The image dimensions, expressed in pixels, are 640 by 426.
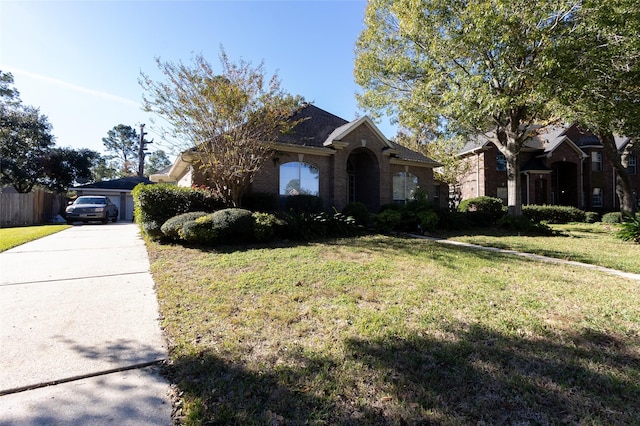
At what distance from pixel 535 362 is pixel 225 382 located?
9.07 feet

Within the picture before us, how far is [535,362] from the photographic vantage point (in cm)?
274

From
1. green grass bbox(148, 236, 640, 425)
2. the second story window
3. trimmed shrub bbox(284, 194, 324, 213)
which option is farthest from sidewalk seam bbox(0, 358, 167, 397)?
the second story window

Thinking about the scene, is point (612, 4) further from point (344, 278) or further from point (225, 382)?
point (225, 382)

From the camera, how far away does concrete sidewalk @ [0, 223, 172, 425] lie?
2.22 metres

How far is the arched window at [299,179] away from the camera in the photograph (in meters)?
13.6

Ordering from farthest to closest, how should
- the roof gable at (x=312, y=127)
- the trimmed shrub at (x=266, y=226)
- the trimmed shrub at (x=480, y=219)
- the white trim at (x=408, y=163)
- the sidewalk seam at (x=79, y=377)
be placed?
Answer: the white trim at (x=408, y=163) → the trimmed shrub at (x=480, y=219) → the roof gable at (x=312, y=127) → the trimmed shrub at (x=266, y=226) → the sidewalk seam at (x=79, y=377)

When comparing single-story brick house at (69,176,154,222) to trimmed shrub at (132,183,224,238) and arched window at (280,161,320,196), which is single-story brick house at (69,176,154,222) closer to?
arched window at (280,161,320,196)

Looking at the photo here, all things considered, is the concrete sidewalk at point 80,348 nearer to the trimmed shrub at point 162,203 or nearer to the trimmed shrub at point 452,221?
the trimmed shrub at point 162,203

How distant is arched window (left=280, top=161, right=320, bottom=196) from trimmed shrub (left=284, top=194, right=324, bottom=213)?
511 mm

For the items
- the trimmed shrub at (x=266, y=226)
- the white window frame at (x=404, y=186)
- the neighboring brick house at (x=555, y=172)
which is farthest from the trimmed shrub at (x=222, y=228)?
the neighboring brick house at (x=555, y=172)

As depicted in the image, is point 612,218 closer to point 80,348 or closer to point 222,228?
point 222,228

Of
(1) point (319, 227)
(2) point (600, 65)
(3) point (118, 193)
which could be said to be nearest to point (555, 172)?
(2) point (600, 65)

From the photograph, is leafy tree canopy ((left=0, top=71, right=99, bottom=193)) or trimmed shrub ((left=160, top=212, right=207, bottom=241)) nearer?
trimmed shrub ((left=160, top=212, right=207, bottom=241))

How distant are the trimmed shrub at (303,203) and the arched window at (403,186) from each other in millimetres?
5673
